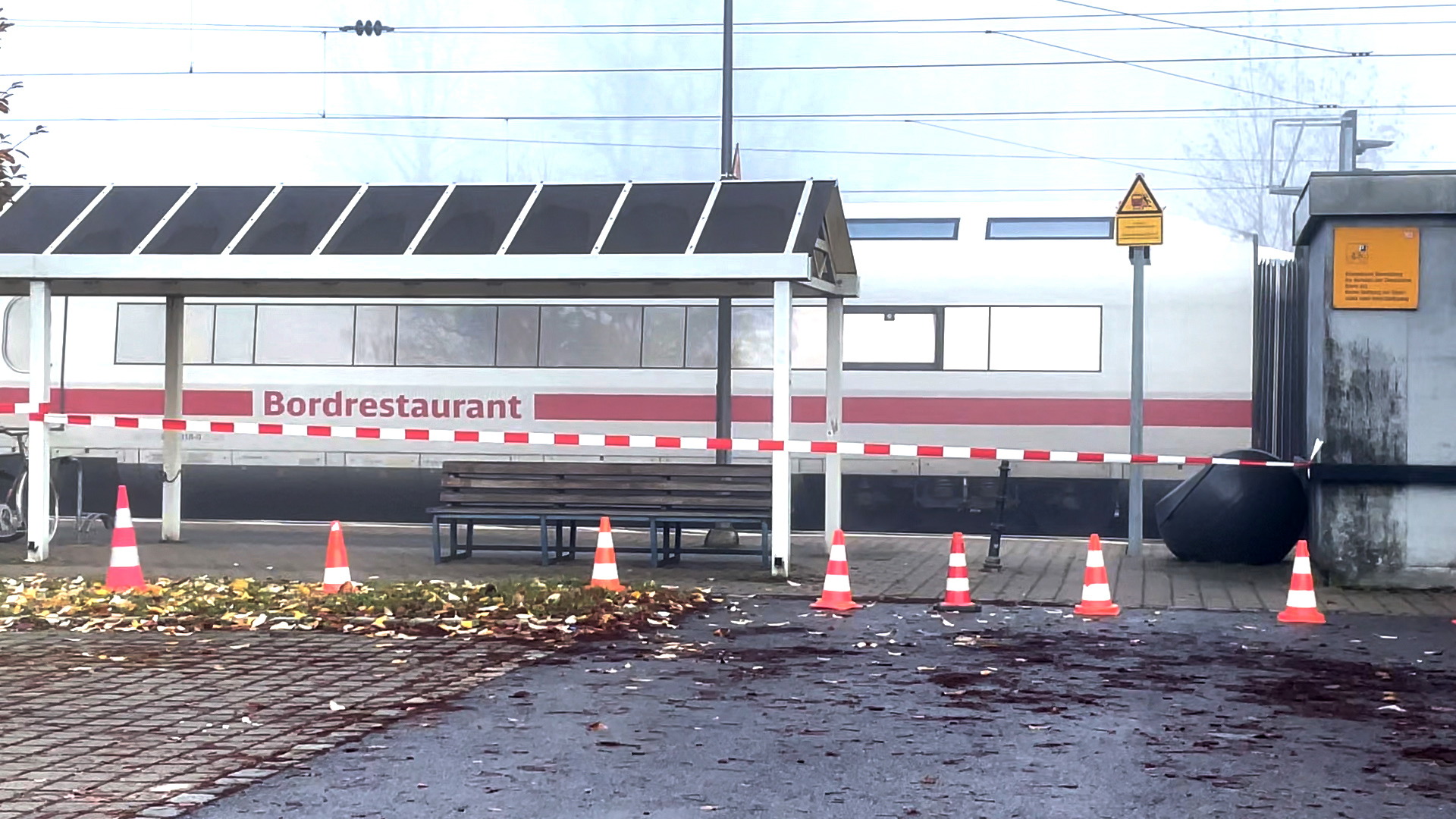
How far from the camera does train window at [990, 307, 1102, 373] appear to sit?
17609 mm

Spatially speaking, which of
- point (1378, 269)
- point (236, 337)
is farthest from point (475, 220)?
point (1378, 269)

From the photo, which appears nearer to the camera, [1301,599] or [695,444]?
[1301,599]

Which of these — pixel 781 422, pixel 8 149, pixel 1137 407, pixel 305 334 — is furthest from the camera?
pixel 305 334

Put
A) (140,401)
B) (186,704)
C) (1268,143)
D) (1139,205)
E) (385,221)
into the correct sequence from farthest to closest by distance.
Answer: (1268,143) < (140,401) < (1139,205) < (385,221) < (186,704)

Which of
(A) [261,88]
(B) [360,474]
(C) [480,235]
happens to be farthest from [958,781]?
(A) [261,88]

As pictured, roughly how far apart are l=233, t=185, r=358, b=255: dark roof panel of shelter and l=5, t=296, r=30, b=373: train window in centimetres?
582

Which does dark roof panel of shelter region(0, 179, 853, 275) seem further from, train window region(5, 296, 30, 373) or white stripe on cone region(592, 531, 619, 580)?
train window region(5, 296, 30, 373)

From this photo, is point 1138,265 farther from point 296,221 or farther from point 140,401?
point 140,401

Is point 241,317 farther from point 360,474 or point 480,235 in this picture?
point 480,235

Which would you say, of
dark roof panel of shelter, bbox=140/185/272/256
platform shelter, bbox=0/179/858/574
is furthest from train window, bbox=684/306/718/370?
dark roof panel of shelter, bbox=140/185/272/256

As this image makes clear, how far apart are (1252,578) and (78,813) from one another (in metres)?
9.66

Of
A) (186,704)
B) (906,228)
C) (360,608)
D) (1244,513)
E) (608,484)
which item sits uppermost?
(906,228)

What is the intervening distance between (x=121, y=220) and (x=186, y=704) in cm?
768

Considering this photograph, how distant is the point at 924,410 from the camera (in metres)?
17.8
